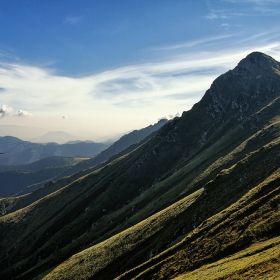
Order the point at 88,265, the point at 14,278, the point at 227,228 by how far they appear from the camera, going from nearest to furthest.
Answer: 1. the point at 227,228
2. the point at 88,265
3. the point at 14,278

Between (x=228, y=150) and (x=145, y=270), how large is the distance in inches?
3618

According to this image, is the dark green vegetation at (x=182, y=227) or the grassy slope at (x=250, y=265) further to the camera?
the dark green vegetation at (x=182, y=227)

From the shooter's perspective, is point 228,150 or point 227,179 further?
point 228,150

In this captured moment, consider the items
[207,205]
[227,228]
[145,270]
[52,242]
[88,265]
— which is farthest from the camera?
[52,242]

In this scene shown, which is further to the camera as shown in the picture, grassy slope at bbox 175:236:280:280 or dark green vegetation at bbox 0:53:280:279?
dark green vegetation at bbox 0:53:280:279

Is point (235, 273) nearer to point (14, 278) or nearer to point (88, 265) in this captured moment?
point (88, 265)

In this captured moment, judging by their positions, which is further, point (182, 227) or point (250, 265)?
point (182, 227)

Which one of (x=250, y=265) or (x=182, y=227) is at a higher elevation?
(x=250, y=265)

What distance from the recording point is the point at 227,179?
79.1 m

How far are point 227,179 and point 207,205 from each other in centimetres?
1481

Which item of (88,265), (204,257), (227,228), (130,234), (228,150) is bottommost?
(88,265)

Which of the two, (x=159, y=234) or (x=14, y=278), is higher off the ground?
(x=159, y=234)

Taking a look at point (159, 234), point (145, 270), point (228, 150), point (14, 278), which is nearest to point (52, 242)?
point (14, 278)

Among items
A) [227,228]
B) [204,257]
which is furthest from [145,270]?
[227,228]
